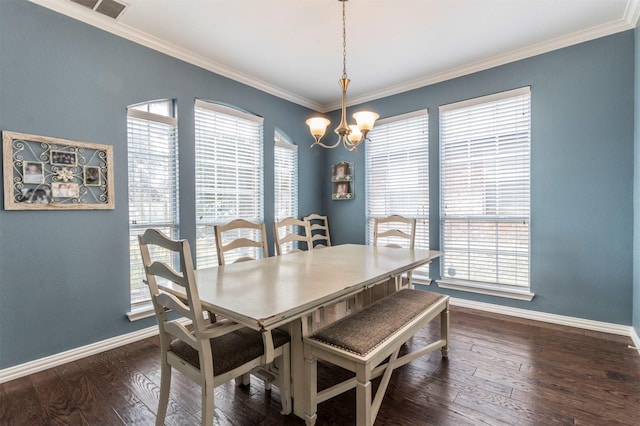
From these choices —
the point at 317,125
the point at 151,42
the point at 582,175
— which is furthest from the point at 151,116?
the point at 582,175

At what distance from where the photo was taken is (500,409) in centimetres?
170

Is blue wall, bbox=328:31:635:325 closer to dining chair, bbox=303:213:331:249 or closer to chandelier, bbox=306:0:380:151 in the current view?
chandelier, bbox=306:0:380:151

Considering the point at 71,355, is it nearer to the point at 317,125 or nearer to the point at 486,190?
the point at 317,125

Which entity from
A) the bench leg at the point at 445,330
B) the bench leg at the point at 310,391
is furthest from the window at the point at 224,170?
the bench leg at the point at 445,330

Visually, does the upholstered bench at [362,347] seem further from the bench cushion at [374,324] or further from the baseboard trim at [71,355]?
the baseboard trim at [71,355]

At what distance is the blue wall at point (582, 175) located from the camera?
2627 mm

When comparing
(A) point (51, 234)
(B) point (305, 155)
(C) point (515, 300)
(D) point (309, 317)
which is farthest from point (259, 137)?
(C) point (515, 300)

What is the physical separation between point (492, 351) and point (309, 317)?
1663 millimetres

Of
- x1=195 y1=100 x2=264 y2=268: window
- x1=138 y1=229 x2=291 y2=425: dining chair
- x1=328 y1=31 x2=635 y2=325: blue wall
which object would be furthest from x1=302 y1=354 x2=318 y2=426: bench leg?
x1=328 y1=31 x2=635 y2=325: blue wall

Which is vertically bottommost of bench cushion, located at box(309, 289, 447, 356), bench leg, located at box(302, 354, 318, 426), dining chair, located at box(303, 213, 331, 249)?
bench leg, located at box(302, 354, 318, 426)

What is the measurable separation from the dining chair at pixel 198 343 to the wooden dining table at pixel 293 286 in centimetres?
7

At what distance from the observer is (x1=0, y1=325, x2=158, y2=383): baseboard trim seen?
207 centimetres

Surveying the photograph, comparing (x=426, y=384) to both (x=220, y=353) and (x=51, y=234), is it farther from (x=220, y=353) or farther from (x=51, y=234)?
(x=51, y=234)

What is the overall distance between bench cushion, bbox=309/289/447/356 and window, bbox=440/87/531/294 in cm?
147
